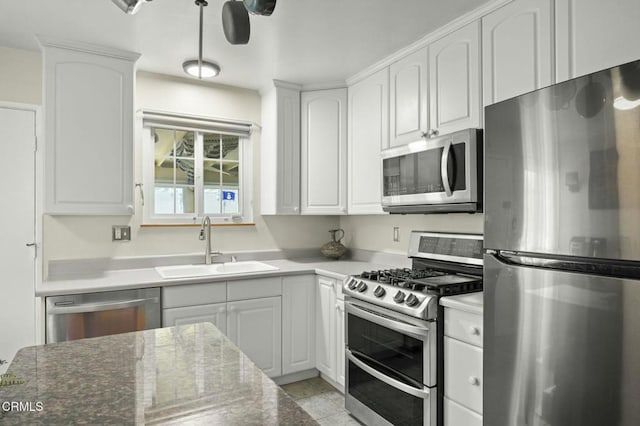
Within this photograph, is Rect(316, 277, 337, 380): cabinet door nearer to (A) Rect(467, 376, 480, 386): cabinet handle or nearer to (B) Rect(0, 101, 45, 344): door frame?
(A) Rect(467, 376, 480, 386): cabinet handle

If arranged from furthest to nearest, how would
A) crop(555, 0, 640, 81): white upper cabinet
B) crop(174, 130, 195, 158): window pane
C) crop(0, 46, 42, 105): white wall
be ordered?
1. crop(174, 130, 195, 158): window pane
2. crop(0, 46, 42, 105): white wall
3. crop(555, 0, 640, 81): white upper cabinet

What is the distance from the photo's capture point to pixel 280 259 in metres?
3.50

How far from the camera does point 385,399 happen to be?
210cm

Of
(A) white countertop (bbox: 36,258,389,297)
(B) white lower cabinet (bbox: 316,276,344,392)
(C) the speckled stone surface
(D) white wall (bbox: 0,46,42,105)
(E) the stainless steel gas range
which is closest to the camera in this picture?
(C) the speckled stone surface

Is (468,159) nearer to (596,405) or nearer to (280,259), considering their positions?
(596,405)

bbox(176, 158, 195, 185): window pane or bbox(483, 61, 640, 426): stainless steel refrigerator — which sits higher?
bbox(176, 158, 195, 185): window pane

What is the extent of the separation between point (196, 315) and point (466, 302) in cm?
168

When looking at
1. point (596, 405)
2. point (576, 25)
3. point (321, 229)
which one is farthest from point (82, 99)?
point (596, 405)

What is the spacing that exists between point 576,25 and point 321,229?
253 cm

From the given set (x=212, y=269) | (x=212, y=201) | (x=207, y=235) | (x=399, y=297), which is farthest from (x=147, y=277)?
(x=399, y=297)

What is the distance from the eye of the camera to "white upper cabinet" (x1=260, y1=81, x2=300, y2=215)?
321 centimetres

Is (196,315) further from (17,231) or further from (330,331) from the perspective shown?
(17,231)

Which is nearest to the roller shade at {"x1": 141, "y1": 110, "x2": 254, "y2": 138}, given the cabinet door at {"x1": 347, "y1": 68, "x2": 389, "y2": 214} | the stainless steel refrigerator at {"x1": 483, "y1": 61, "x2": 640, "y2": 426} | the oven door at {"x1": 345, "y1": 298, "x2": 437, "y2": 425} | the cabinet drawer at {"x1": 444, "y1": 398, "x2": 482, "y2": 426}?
the cabinet door at {"x1": 347, "y1": 68, "x2": 389, "y2": 214}

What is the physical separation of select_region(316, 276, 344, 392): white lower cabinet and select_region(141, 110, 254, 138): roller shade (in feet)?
4.85
